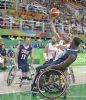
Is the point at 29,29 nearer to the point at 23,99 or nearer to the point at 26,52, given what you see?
the point at 26,52

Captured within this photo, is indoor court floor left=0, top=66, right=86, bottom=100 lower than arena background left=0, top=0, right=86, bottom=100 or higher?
higher

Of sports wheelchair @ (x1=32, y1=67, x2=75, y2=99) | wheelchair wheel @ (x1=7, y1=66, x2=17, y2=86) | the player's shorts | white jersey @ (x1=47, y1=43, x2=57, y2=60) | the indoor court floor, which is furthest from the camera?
white jersey @ (x1=47, y1=43, x2=57, y2=60)

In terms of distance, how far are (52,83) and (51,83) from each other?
3 centimetres

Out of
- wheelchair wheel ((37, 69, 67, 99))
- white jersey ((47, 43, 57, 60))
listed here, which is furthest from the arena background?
wheelchair wheel ((37, 69, 67, 99))

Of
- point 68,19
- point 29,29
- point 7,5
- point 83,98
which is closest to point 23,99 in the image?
point 83,98

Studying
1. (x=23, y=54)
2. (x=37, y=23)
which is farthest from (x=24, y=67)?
(x=37, y=23)

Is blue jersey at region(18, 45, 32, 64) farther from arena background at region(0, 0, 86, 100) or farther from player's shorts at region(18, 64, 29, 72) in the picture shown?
arena background at region(0, 0, 86, 100)

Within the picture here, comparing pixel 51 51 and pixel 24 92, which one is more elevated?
pixel 51 51

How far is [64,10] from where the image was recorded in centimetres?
3709

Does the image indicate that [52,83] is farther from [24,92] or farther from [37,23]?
[37,23]

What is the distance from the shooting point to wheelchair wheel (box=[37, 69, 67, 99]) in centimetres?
995

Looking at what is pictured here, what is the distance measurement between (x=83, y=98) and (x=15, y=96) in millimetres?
1769

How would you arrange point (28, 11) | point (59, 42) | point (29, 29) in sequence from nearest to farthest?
point (59, 42) → point (29, 29) → point (28, 11)

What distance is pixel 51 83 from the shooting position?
10016mm
